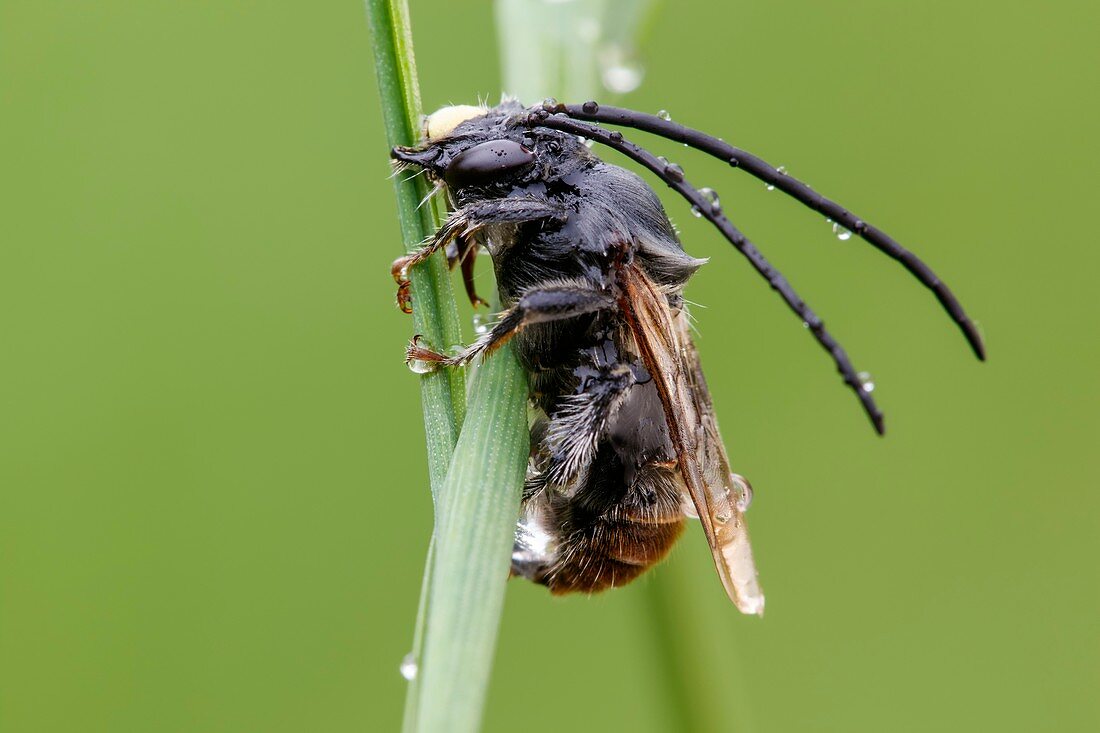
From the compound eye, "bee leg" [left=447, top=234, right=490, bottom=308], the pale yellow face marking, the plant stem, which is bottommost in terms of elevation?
the plant stem

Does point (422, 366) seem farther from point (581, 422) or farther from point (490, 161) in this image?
point (490, 161)

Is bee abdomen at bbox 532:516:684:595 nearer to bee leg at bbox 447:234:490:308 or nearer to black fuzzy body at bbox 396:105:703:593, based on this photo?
black fuzzy body at bbox 396:105:703:593

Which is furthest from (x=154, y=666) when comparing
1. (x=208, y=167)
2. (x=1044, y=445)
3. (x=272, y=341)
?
(x=1044, y=445)

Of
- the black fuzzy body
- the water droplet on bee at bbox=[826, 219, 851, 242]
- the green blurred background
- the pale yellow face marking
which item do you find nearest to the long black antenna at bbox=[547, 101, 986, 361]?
the water droplet on bee at bbox=[826, 219, 851, 242]

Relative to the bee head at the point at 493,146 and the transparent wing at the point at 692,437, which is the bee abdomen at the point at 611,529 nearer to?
the transparent wing at the point at 692,437

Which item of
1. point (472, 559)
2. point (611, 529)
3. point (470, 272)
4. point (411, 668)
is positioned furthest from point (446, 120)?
point (411, 668)

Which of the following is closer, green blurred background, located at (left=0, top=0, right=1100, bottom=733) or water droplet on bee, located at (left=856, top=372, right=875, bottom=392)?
water droplet on bee, located at (left=856, top=372, right=875, bottom=392)

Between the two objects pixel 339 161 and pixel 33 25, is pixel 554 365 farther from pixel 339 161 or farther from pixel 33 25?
pixel 33 25

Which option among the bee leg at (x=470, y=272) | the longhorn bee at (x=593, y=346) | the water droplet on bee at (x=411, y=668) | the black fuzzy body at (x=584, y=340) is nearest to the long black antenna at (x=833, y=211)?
the longhorn bee at (x=593, y=346)
